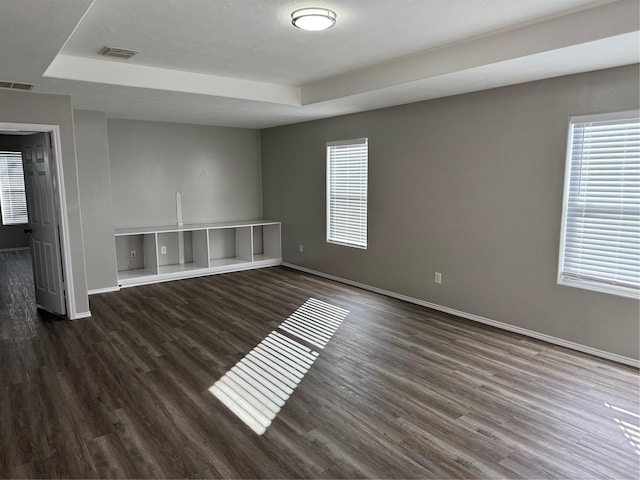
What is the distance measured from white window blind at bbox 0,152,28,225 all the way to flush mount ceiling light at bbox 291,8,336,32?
27.7 feet

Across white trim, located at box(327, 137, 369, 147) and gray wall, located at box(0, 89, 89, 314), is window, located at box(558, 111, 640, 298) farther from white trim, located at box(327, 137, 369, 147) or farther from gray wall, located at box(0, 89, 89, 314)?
gray wall, located at box(0, 89, 89, 314)

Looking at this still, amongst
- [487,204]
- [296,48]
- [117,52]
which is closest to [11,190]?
[117,52]

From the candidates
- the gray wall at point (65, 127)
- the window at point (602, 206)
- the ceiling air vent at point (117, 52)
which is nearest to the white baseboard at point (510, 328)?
the window at point (602, 206)

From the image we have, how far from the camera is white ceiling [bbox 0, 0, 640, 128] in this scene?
104 inches

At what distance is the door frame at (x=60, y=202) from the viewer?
432cm

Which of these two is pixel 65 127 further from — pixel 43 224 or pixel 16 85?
pixel 43 224

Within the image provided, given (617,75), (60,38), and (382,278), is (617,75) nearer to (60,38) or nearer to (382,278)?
(382,278)

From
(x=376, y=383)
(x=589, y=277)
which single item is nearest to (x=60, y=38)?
(x=376, y=383)

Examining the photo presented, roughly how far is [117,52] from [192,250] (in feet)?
12.8

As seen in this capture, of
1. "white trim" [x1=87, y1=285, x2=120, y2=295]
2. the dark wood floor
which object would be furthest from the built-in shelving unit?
the dark wood floor

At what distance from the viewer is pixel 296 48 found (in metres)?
3.51

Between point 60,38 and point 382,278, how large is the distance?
4.14 metres

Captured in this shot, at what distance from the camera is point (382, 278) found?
556 centimetres

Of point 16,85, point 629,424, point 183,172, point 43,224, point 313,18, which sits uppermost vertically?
point 313,18
